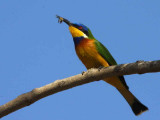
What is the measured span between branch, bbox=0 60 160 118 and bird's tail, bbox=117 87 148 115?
228 centimetres

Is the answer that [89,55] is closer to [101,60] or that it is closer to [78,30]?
[101,60]

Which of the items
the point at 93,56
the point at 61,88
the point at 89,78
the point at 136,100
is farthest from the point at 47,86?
the point at 136,100

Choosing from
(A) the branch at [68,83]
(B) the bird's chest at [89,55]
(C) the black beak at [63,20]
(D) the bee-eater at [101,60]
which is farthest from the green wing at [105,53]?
(A) the branch at [68,83]

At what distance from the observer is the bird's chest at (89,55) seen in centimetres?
560

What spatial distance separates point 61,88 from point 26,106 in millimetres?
506

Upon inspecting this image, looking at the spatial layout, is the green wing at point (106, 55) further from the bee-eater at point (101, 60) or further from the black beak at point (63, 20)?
the black beak at point (63, 20)

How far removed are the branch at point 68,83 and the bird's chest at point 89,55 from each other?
1.89 metres

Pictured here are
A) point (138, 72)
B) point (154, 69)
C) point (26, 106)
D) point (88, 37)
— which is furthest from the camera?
point (88, 37)

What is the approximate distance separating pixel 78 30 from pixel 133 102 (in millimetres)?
2150

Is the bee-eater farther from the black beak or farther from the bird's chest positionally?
the black beak

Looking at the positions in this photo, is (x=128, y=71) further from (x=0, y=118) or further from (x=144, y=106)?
(x=144, y=106)

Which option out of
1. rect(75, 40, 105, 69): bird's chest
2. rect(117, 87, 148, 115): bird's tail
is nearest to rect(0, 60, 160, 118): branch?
rect(75, 40, 105, 69): bird's chest

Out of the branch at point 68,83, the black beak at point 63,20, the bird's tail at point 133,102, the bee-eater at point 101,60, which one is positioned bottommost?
the branch at point 68,83

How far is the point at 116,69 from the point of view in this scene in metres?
3.49
